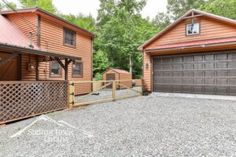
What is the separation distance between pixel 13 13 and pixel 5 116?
7.62 m

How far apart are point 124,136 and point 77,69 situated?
10139 mm

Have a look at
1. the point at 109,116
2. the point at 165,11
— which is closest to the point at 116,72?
the point at 109,116

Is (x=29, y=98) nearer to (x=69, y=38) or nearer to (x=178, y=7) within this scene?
(x=69, y=38)

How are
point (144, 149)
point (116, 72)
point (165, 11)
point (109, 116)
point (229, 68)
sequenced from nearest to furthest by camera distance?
1. point (144, 149)
2. point (109, 116)
3. point (229, 68)
4. point (116, 72)
5. point (165, 11)

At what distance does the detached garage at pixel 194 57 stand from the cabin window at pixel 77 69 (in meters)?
4.42

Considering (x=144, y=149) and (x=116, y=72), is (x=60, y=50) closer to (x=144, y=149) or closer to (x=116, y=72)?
(x=116, y=72)

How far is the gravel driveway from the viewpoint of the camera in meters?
3.82

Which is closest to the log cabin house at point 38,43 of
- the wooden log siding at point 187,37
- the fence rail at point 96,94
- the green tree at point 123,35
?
the fence rail at point 96,94

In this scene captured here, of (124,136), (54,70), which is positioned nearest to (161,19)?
(54,70)

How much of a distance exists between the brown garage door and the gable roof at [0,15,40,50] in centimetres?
733

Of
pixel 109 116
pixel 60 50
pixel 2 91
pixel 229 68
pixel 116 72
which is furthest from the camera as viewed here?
pixel 116 72

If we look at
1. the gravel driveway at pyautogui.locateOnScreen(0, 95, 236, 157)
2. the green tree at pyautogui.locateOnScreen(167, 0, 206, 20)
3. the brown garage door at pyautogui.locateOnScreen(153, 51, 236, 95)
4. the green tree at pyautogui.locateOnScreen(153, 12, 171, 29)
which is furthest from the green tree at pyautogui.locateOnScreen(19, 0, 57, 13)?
the gravel driveway at pyautogui.locateOnScreen(0, 95, 236, 157)

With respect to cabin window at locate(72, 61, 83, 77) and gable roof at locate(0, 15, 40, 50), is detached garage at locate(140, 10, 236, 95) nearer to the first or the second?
cabin window at locate(72, 61, 83, 77)

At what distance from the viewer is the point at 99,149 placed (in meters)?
3.95
